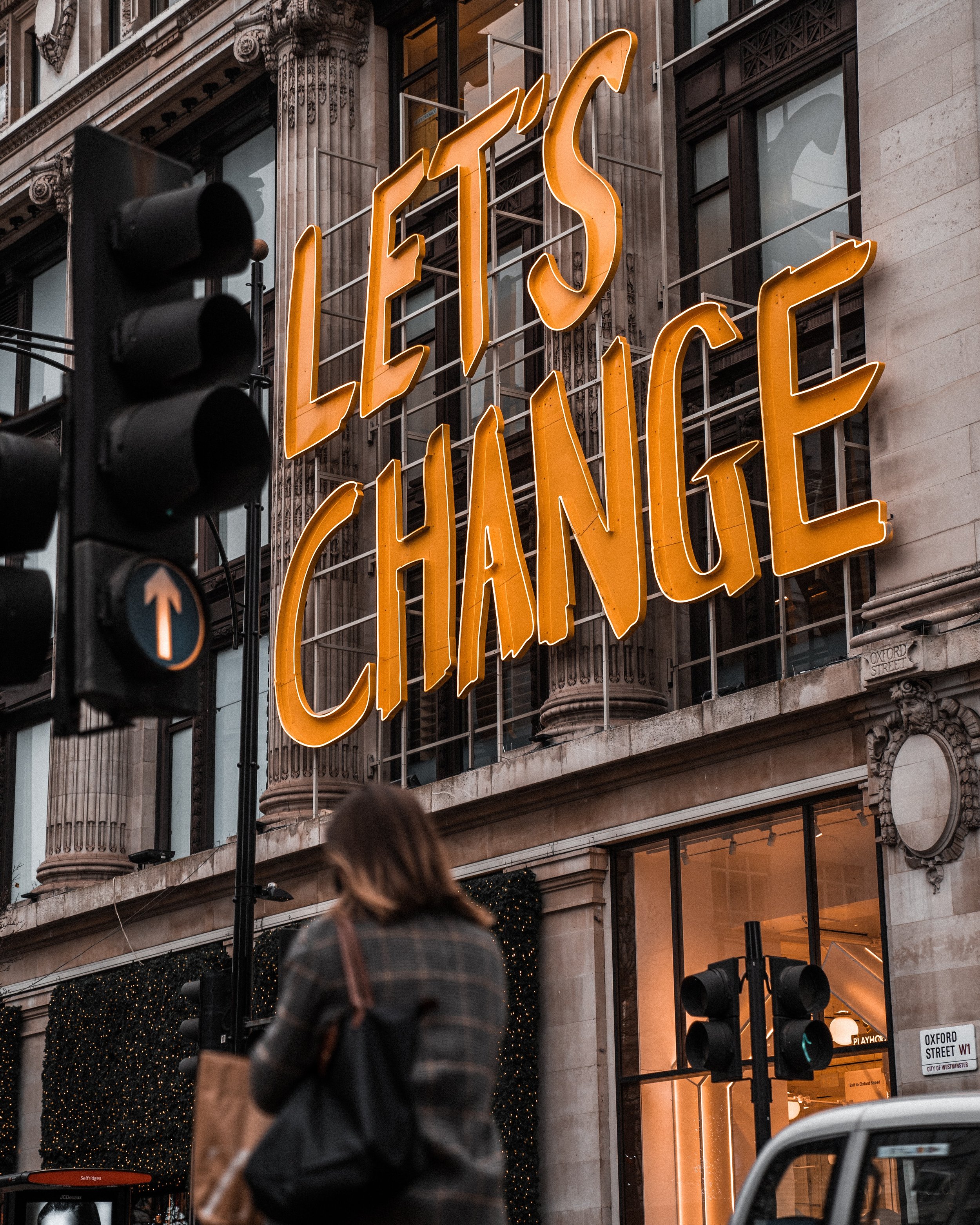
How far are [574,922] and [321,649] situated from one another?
6.83 m

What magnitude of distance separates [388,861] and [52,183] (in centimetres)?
3498

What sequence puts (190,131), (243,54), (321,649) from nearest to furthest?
(321,649), (243,54), (190,131)

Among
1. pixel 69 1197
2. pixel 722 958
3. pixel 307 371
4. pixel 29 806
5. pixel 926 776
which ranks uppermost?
pixel 307 371

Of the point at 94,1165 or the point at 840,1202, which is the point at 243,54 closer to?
the point at 94,1165

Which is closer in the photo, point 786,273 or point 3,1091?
point 786,273

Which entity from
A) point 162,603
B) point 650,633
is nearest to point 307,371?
point 650,633

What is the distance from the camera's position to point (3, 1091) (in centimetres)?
3164

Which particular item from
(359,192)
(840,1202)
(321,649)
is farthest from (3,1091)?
(840,1202)

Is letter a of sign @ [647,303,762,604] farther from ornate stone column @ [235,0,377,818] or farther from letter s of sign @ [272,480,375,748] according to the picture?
ornate stone column @ [235,0,377,818]

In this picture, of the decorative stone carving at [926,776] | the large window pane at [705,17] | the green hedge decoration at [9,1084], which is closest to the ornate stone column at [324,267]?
the large window pane at [705,17]

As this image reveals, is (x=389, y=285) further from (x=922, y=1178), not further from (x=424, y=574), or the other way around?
(x=922, y=1178)

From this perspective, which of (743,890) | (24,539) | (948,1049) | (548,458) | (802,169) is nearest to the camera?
(24,539)

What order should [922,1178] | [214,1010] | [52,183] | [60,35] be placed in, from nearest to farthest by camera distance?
[922,1178]
[214,1010]
[52,183]
[60,35]

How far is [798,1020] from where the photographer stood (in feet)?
45.8
